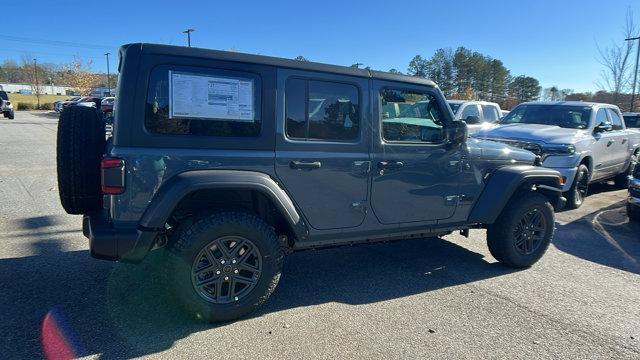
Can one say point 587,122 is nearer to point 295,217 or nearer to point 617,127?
point 617,127

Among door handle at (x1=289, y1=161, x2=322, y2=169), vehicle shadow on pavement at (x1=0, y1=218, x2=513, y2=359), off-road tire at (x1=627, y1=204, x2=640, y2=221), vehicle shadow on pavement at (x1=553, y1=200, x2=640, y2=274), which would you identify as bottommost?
vehicle shadow on pavement at (x1=553, y1=200, x2=640, y2=274)

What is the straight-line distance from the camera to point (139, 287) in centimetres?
387

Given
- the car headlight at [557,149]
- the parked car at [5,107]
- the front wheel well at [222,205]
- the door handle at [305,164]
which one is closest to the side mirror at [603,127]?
the car headlight at [557,149]

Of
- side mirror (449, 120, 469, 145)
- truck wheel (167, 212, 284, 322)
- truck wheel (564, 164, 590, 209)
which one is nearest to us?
truck wheel (167, 212, 284, 322)

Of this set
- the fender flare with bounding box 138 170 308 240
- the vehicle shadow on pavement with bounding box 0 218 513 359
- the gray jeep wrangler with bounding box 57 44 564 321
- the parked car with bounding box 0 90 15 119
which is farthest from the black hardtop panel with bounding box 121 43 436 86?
the parked car with bounding box 0 90 15 119

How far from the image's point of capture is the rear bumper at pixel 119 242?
119 inches

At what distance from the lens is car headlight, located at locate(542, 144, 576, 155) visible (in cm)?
727

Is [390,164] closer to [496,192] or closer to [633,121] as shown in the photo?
[496,192]

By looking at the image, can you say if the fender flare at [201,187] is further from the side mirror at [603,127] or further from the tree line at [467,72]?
the tree line at [467,72]

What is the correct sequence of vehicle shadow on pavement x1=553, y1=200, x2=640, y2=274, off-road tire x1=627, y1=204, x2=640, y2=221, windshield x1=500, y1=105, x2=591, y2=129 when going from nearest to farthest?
1. vehicle shadow on pavement x1=553, y1=200, x2=640, y2=274
2. off-road tire x1=627, y1=204, x2=640, y2=221
3. windshield x1=500, y1=105, x2=591, y2=129

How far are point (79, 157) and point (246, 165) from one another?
1.27 m

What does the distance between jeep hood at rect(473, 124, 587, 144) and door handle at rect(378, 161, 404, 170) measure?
4572mm

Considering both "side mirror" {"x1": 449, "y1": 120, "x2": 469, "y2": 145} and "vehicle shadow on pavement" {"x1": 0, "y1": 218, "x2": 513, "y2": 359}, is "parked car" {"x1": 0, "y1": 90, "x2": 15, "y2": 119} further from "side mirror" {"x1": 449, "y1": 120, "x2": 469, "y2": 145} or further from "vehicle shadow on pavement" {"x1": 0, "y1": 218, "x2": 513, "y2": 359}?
"side mirror" {"x1": 449, "y1": 120, "x2": 469, "y2": 145}

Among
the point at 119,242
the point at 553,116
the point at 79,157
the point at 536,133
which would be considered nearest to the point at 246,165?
the point at 119,242
